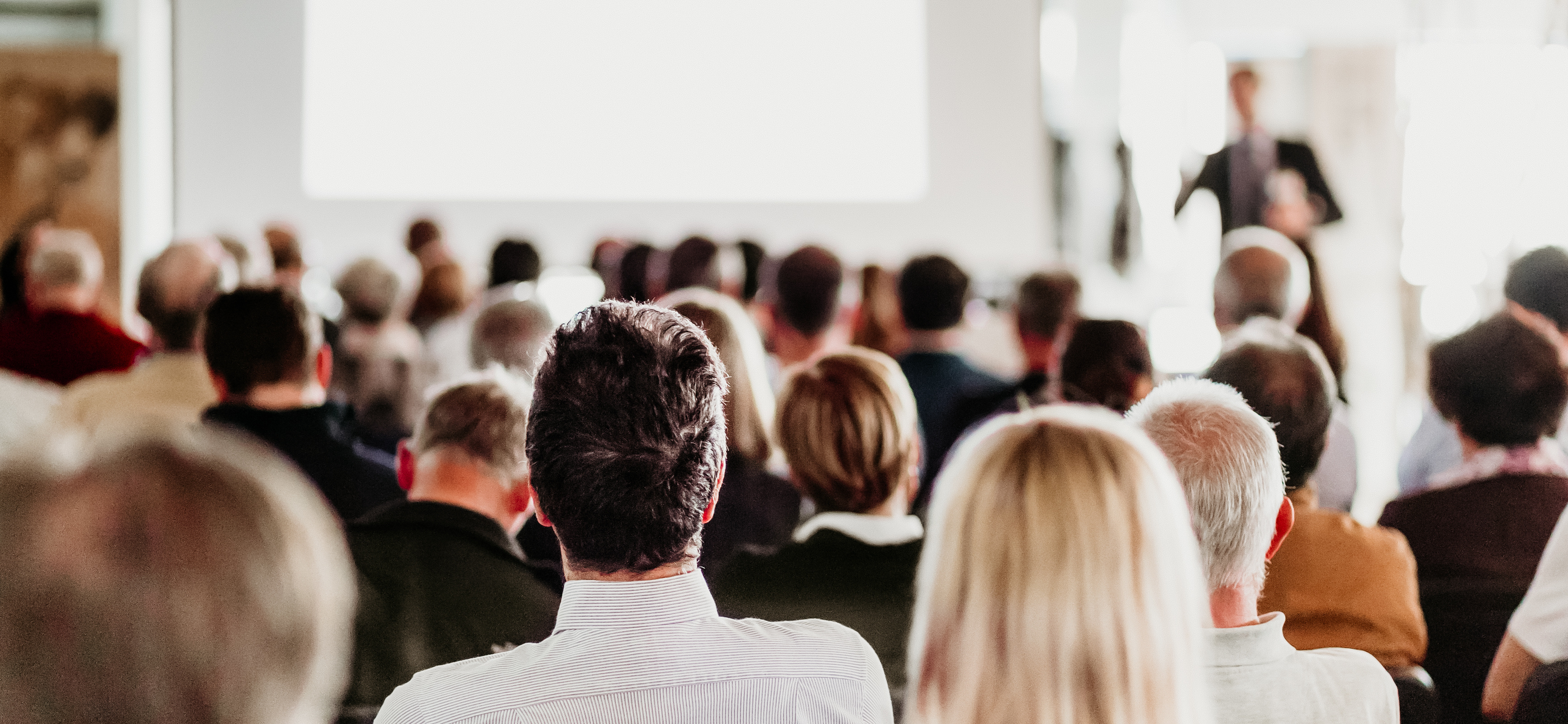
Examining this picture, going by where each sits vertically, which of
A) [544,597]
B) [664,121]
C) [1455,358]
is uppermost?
[664,121]

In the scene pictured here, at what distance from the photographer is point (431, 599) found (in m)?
1.91

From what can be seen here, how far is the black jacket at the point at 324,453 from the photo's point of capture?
2.53m

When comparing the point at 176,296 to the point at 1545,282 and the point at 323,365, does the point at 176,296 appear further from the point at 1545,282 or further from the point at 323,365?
the point at 1545,282

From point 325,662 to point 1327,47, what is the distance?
8.25m

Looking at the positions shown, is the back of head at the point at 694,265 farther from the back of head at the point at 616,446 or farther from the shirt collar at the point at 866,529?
the back of head at the point at 616,446

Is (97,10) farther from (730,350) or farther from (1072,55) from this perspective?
(730,350)

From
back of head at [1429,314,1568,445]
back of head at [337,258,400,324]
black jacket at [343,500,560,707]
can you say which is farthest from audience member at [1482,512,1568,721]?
back of head at [337,258,400,324]

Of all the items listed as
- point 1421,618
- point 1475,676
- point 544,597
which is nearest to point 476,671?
point 544,597

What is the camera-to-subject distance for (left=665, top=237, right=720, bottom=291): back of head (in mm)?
4395

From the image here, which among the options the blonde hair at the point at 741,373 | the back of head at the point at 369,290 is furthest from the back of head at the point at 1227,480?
the back of head at the point at 369,290

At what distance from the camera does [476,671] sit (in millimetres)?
1183

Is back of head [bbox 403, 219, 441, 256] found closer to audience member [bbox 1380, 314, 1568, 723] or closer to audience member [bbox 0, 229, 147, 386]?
audience member [bbox 0, 229, 147, 386]

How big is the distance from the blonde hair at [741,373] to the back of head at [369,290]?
162cm

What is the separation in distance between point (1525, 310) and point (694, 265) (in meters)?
2.46
